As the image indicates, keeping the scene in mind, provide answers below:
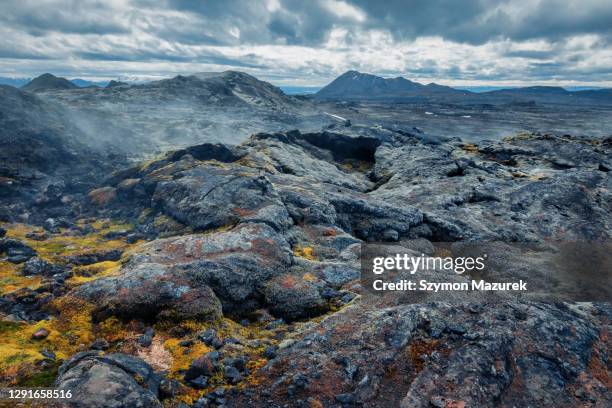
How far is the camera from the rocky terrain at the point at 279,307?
12.5m

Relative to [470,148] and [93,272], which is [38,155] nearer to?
[93,272]

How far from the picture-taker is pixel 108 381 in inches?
443

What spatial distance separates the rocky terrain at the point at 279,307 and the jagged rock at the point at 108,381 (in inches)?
1.9

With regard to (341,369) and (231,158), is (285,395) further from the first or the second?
(231,158)

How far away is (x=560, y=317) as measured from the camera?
16.1 meters

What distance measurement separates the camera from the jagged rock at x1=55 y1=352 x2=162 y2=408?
35.3ft

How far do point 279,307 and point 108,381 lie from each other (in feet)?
26.1

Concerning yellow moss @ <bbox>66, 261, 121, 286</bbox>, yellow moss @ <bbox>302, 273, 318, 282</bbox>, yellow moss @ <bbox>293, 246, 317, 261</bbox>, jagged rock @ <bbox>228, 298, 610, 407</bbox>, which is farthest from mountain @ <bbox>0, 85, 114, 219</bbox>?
jagged rock @ <bbox>228, 298, 610, 407</bbox>

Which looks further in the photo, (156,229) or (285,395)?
(156,229)

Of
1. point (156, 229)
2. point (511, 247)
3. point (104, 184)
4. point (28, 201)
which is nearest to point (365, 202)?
point (511, 247)

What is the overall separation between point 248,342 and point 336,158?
36.8 meters

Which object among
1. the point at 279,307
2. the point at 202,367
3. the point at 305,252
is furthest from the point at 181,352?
the point at 305,252

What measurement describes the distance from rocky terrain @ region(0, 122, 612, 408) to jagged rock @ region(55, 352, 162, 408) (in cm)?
5

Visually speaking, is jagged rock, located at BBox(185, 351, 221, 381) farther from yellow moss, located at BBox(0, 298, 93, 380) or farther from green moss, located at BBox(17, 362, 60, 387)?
yellow moss, located at BBox(0, 298, 93, 380)
